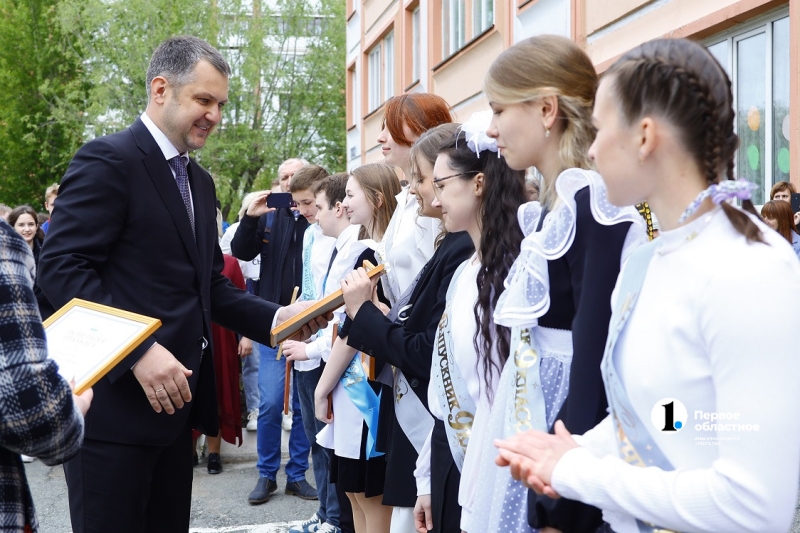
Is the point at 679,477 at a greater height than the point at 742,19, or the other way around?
the point at 742,19

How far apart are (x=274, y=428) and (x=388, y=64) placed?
50.4ft

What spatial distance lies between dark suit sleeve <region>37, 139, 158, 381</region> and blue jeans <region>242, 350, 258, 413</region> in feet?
16.5

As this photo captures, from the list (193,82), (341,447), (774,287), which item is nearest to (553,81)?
(774,287)

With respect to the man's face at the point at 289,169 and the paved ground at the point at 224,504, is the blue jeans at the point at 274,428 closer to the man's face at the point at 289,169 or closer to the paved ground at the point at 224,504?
the paved ground at the point at 224,504

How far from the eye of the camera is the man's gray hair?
127 inches

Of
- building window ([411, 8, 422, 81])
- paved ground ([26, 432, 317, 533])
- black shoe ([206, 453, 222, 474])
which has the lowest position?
paved ground ([26, 432, 317, 533])

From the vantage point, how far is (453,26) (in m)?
15.3

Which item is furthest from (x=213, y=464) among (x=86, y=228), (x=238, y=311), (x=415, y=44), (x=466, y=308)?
(x=415, y=44)

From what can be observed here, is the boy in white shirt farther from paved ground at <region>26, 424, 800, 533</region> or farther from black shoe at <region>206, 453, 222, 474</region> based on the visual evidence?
black shoe at <region>206, 453, 222, 474</region>

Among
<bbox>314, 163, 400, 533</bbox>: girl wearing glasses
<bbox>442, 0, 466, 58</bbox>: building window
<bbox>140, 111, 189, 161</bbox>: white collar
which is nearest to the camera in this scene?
<bbox>140, 111, 189, 161</bbox>: white collar

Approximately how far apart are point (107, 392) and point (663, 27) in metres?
6.86

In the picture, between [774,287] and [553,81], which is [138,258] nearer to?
[553,81]

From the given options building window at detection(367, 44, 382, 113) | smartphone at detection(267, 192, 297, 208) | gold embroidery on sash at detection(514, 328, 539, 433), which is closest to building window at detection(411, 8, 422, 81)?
building window at detection(367, 44, 382, 113)

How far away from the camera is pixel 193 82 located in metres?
3.23
